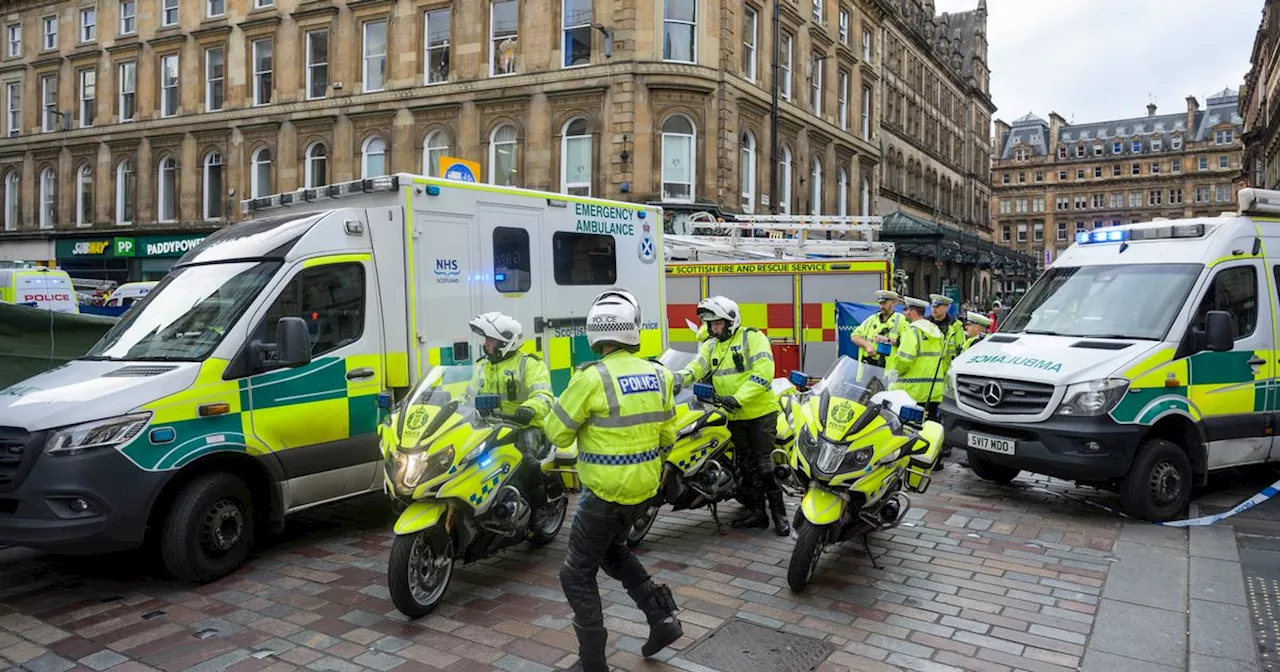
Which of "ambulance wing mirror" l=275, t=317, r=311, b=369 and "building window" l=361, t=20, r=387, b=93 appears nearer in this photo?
"ambulance wing mirror" l=275, t=317, r=311, b=369

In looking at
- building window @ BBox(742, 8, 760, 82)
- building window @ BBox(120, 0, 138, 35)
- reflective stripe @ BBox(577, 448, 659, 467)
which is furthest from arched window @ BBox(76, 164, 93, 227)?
reflective stripe @ BBox(577, 448, 659, 467)

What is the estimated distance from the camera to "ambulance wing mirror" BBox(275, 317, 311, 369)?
5.71 m

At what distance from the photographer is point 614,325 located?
4188mm

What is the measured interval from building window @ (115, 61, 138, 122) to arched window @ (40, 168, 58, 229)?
4640 millimetres

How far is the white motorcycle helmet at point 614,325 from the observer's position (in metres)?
4.19

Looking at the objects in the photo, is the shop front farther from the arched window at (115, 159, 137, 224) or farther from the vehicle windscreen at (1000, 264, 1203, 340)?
the vehicle windscreen at (1000, 264, 1203, 340)

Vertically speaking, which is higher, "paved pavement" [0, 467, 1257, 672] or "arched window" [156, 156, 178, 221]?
"arched window" [156, 156, 178, 221]

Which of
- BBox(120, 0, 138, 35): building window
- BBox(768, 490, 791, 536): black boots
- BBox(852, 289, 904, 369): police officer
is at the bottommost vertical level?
BBox(768, 490, 791, 536): black boots

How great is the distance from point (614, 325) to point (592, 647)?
1.48m

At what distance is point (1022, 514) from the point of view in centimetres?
742

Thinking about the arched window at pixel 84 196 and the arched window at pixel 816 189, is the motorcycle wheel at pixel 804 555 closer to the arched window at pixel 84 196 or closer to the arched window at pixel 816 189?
the arched window at pixel 816 189

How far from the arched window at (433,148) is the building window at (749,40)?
871 cm

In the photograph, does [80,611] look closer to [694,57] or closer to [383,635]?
[383,635]

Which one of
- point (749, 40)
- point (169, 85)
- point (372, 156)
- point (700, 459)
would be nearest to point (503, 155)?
point (372, 156)
